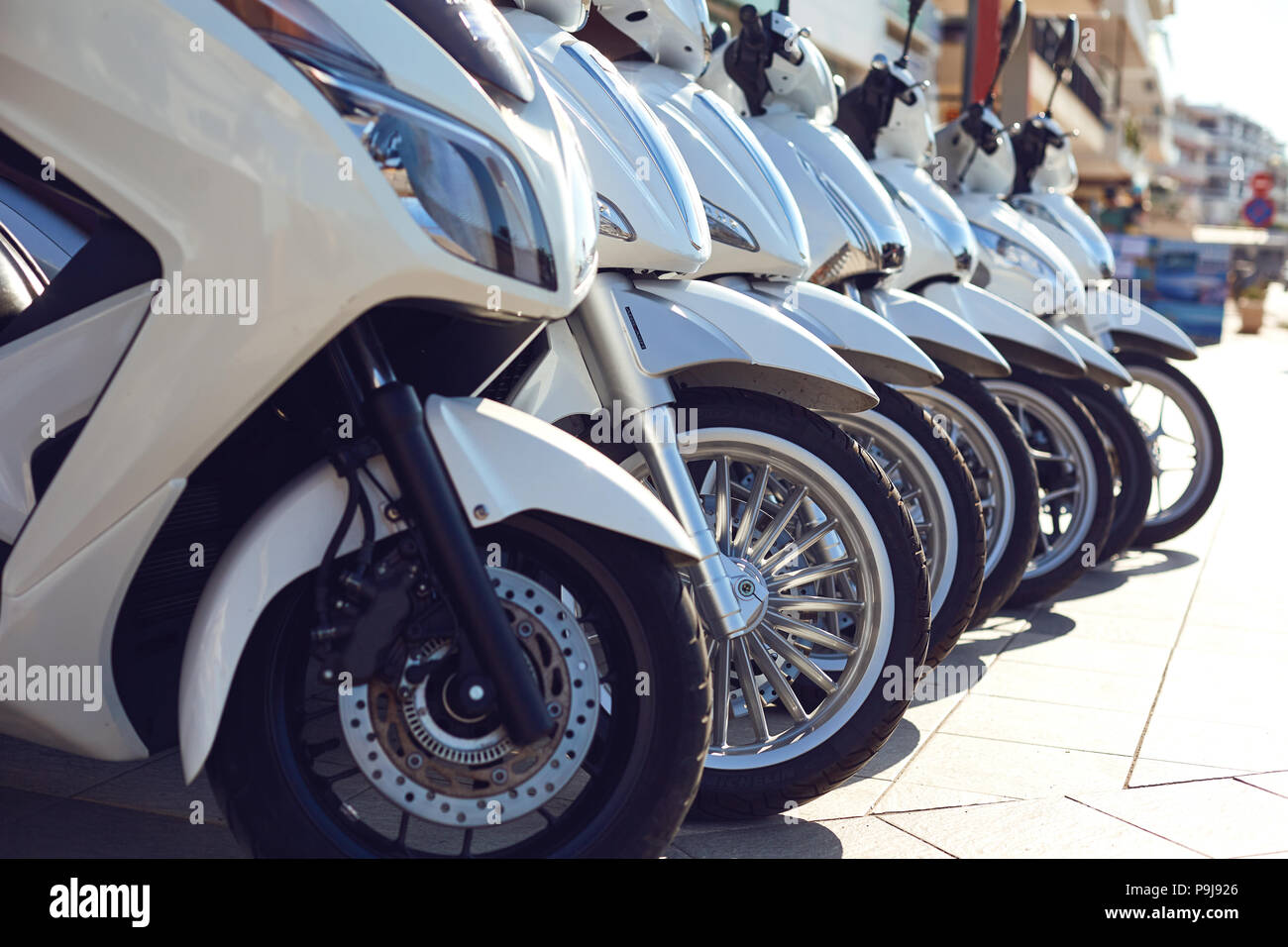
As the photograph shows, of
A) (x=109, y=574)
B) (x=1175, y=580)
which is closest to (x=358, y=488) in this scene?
(x=109, y=574)

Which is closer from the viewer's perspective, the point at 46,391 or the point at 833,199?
the point at 46,391

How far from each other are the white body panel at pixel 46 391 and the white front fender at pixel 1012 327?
3052 mm

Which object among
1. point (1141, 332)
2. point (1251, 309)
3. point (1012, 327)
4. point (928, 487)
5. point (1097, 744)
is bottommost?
point (1251, 309)

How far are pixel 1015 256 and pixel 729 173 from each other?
2.74 meters

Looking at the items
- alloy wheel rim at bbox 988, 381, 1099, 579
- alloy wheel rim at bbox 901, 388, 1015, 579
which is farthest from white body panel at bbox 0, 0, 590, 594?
alloy wheel rim at bbox 988, 381, 1099, 579

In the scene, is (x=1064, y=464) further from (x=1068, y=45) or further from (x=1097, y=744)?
(x=1068, y=45)

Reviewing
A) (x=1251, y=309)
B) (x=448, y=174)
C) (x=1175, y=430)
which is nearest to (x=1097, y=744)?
(x=448, y=174)

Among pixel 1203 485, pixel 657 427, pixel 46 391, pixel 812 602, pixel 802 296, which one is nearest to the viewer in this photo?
pixel 46 391

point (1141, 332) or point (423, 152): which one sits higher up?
point (423, 152)

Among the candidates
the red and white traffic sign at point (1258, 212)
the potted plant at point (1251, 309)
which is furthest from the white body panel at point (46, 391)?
the potted plant at point (1251, 309)

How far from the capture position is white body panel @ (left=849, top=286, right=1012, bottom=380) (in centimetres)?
388

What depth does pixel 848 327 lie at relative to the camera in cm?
318

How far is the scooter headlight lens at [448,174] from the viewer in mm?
1977

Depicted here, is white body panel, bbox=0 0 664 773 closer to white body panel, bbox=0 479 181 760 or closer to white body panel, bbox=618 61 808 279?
white body panel, bbox=0 479 181 760
